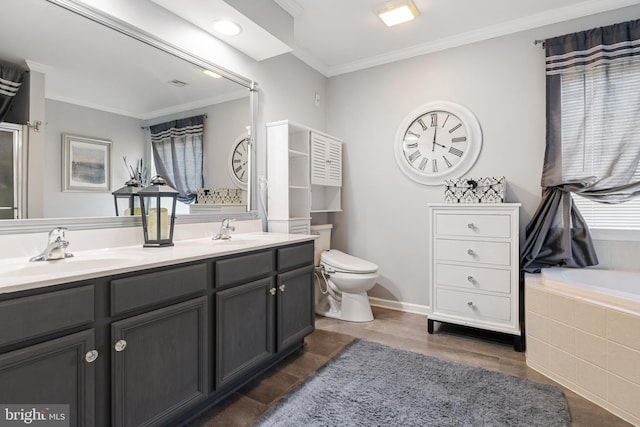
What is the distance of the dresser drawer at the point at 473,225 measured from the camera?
94.2 inches

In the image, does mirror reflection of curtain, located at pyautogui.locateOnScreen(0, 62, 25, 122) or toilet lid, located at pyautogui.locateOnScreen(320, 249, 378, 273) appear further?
toilet lid, located at pyautogui.locateOnScreen(320, 249, 378, 273)

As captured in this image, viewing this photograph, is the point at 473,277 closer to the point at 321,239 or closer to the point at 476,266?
the point at 476,266

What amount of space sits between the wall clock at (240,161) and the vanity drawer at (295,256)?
2.36ft

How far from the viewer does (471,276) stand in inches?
99.2

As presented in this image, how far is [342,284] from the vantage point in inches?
113

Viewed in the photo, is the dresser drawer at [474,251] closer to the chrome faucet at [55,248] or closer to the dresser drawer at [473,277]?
the dresser drawer at [473,277]

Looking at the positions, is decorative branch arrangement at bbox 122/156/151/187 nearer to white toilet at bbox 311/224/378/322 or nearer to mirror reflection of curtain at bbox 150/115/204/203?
mirror reflection of curtain at bbox 150/115/204/203

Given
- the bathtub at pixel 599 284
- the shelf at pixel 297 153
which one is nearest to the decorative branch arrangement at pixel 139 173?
the shelf at pixel 297 153

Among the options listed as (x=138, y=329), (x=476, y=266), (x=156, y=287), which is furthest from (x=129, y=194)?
(x=476, y=266)

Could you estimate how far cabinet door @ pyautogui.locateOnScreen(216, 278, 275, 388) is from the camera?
5.37ft

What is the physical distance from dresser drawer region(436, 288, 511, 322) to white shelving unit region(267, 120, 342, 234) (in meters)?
1.26

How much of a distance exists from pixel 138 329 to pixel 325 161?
230 centimetres

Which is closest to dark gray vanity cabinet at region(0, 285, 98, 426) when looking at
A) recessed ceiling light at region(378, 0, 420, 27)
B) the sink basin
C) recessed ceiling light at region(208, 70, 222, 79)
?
→ the sink basin

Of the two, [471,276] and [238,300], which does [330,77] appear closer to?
[471,276]
